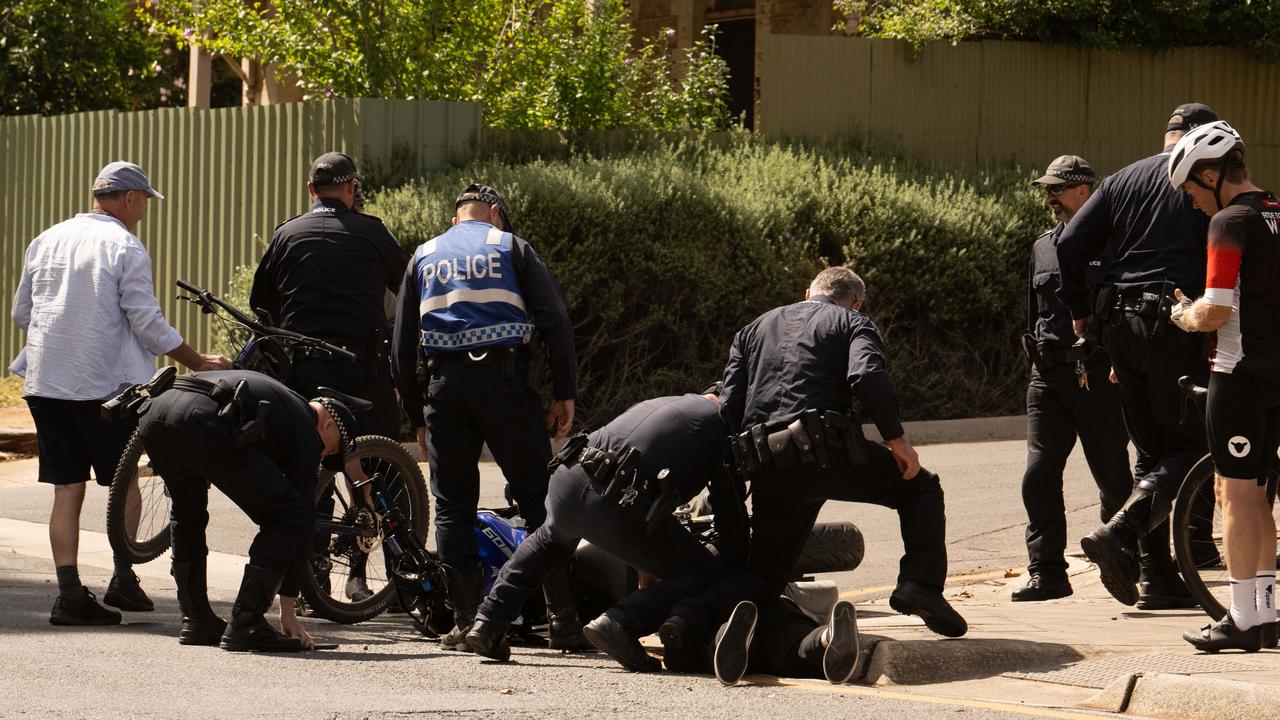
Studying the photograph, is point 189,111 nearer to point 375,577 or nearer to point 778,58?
point 778,58

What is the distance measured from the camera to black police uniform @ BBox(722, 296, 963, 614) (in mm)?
6711

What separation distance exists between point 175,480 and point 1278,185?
14956mm

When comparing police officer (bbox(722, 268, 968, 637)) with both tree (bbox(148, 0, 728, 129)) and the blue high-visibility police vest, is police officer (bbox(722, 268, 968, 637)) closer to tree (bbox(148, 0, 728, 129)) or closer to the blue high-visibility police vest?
the blue high-visibility police vest

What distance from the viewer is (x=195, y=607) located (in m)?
7.26

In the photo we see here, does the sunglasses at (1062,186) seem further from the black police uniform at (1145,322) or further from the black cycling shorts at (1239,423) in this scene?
the black cycling shorts at (1239,423)

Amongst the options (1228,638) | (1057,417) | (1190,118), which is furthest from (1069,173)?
(1228,638)

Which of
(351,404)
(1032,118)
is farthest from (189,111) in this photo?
(351,404)

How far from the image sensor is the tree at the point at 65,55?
20672 millimetres

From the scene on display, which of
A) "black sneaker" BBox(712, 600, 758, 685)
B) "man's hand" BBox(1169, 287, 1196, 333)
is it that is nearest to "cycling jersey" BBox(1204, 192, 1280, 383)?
"man's hand" BBox(1169, 287, 1196, 333)

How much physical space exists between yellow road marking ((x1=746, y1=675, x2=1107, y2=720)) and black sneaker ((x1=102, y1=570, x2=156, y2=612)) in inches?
118

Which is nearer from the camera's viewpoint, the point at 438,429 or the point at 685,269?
the point at 438,429

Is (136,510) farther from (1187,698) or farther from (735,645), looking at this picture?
(1187,698)

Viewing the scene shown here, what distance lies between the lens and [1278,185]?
19281 mm

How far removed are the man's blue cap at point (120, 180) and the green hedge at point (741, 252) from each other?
531 cm
